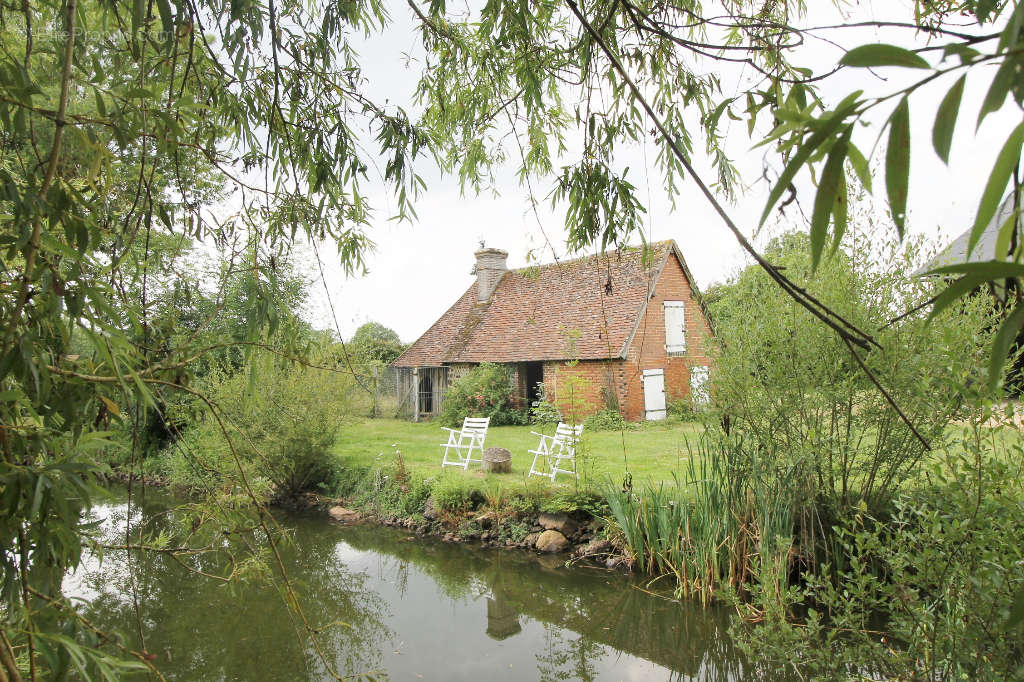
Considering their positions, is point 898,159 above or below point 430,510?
above

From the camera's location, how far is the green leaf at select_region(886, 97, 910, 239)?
0.56 metres

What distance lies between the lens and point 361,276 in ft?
8.91

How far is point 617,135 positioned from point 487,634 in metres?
5.38

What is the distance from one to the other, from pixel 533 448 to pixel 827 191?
11733 mm

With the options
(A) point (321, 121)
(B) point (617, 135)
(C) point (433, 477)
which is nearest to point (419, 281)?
(A) point (321, 121)

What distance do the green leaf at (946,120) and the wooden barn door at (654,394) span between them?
15474 mm

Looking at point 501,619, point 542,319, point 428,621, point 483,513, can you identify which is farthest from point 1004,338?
point 542,319

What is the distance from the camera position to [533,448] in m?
12.1

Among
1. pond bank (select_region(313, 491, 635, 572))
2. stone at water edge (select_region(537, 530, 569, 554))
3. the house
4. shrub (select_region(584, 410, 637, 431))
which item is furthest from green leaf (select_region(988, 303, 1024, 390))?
shrub (select_region(584, 410, 637, 431))

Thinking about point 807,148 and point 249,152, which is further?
point 249,152

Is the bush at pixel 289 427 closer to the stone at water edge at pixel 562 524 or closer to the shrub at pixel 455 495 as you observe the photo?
the shrub at pixel 455 495

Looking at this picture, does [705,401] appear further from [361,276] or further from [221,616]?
[221,616]

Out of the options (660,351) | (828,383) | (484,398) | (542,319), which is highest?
(542,319)

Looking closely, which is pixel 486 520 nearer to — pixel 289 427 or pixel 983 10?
pixel 289 427
